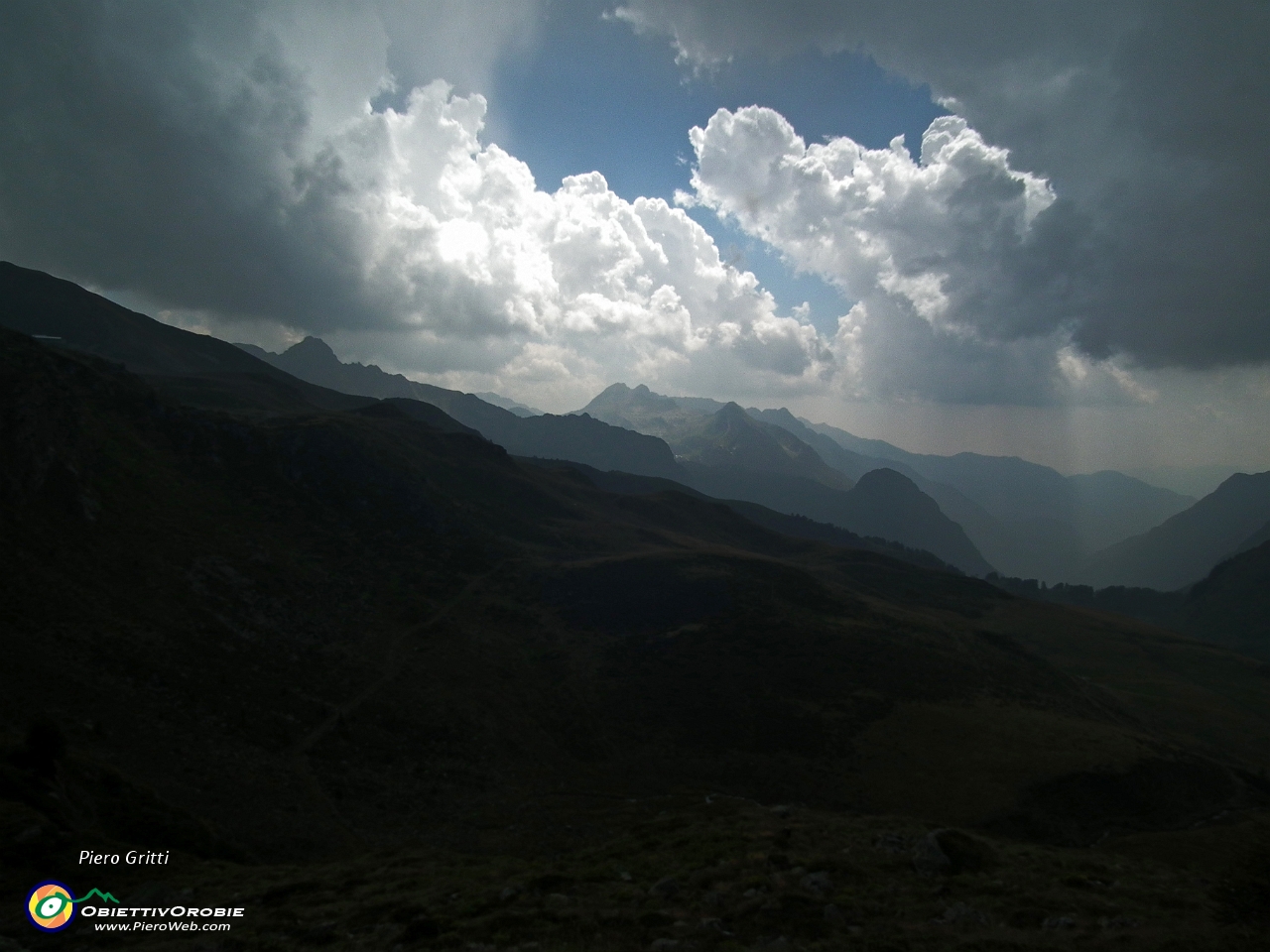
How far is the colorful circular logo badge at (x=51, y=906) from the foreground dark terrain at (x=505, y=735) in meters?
0.40

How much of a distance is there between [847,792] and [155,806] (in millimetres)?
38655

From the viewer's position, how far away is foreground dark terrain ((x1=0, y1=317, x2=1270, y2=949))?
56.2 ft

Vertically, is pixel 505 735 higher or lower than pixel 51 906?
lower

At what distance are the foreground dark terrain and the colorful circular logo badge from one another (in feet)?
1.33

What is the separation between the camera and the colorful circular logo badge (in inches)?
578

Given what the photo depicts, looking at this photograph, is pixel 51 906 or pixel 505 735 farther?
pixel 505 735

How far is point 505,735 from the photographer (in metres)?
45.0

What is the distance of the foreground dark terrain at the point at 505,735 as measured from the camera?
17.1 metres

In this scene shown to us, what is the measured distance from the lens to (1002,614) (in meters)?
126

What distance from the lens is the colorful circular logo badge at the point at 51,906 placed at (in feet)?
48.2

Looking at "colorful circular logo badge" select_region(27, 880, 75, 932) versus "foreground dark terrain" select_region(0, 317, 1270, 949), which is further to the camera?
"foreground dark terrain" select_region(0, 317, 1270, 949)

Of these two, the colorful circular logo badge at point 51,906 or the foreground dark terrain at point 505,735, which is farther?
the foreground dark terrain at point 505,735

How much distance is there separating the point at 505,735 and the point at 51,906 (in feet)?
103

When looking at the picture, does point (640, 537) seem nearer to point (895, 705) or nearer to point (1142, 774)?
point (895, 705)
